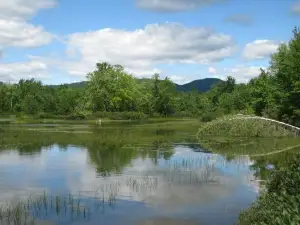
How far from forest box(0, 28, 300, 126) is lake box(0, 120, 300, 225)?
24.8 metres

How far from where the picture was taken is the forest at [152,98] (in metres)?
64.1

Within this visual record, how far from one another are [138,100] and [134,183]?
103m

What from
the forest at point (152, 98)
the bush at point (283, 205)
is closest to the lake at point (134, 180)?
the bush at point (283, 205)

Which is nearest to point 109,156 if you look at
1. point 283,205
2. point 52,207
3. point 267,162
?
point 267,162

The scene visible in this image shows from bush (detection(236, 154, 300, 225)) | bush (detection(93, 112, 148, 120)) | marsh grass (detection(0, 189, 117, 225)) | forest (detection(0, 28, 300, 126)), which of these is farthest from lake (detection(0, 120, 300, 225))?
bush (detection(93, 112, 148, 120))

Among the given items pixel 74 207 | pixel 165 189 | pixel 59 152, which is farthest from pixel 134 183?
pixel 59 152

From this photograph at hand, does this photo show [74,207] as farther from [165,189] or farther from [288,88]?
[288,88]

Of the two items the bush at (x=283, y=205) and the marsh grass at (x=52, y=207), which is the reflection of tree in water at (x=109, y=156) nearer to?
the marsh grass at (x=52, y=207)

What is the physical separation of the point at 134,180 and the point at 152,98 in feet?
348

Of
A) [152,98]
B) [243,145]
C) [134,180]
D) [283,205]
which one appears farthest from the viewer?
[152,98]

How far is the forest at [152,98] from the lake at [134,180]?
24.8 metres

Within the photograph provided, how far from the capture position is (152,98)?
5123 inches

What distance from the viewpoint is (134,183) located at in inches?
928

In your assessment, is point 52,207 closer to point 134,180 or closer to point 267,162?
point 134,180
